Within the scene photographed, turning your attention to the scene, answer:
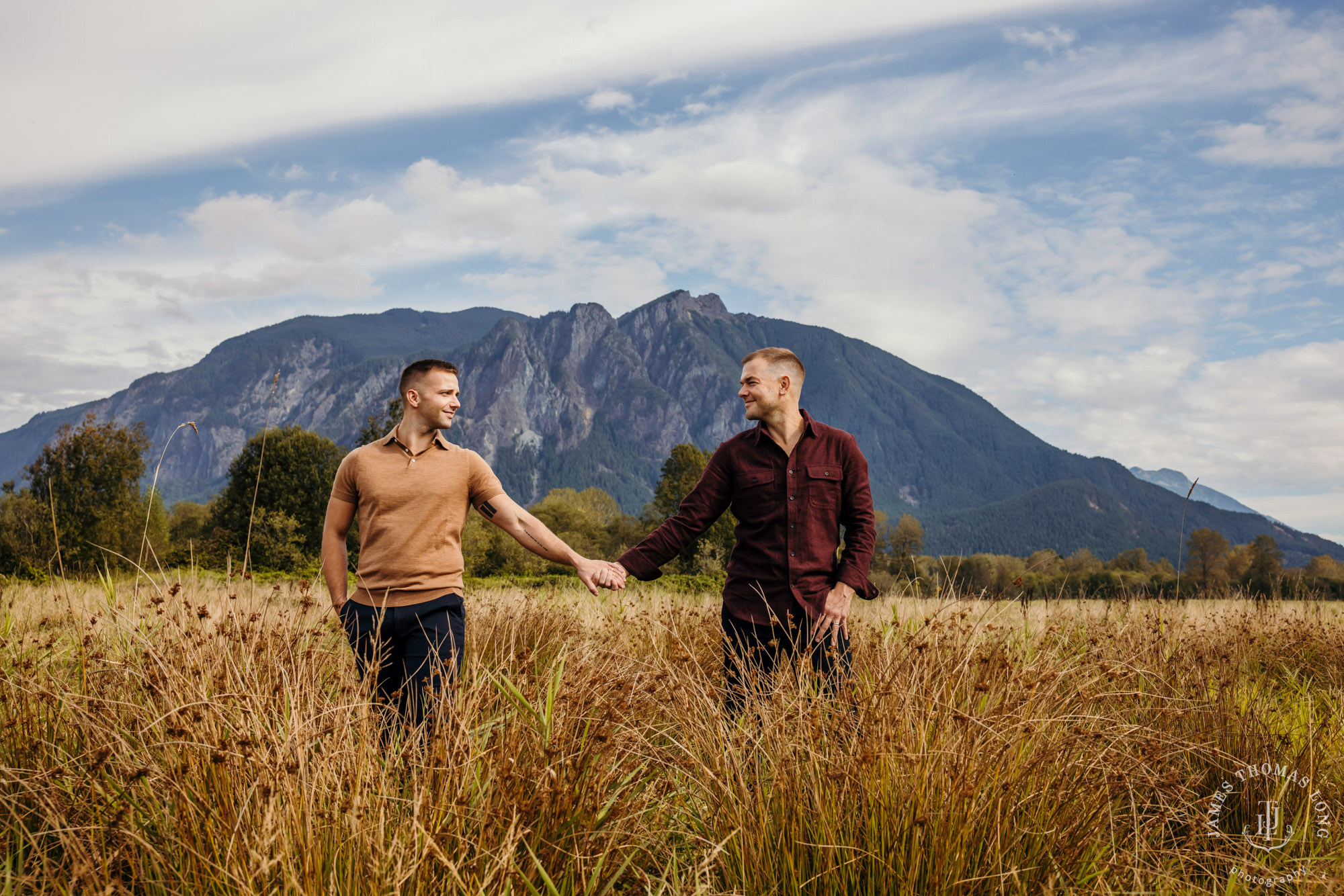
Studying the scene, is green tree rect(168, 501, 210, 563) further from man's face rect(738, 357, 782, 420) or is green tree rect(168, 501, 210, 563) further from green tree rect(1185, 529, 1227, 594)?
green tree rect(1185, 529, 1227, 594)

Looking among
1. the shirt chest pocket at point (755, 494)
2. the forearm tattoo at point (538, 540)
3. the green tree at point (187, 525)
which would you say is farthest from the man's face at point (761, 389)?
the green tree at point (187, 525)

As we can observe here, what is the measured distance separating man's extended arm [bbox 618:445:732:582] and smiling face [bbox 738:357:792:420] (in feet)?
1.09

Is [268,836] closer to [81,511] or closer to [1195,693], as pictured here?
[1195,693]

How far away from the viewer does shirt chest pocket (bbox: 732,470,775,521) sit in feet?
13.7

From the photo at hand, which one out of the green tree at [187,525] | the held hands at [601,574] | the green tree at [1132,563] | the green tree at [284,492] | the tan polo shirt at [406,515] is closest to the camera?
the tan polo shirt at [406,515]

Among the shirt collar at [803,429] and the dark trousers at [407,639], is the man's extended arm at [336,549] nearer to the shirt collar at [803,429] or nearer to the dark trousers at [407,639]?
the dark trousers at [407,639]

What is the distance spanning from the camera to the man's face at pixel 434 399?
12.9 ft

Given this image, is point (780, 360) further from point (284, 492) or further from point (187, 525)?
point (187, 525)

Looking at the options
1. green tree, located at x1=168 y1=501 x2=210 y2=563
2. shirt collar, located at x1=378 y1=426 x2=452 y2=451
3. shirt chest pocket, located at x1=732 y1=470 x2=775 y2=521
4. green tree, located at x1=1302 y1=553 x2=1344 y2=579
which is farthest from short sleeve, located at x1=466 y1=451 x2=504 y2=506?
green tree, located at x1=168 y1=501 x2=210 y2=563

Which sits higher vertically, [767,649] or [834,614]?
[834,614]

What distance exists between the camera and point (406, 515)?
3.84m

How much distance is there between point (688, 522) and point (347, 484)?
1.79 m

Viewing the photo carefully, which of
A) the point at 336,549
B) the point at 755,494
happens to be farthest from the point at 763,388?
the point at 336,549

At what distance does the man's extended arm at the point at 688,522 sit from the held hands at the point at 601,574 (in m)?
0.06
